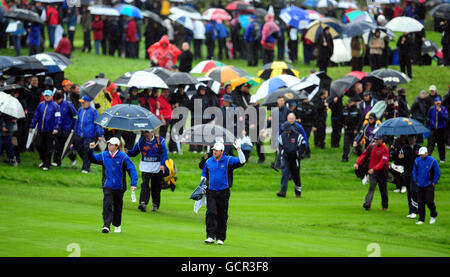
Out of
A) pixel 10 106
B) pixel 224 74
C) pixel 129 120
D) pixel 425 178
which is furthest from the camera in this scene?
pixel 224 74

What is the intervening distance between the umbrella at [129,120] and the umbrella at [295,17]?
2264 cm

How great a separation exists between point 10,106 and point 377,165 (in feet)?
34.1

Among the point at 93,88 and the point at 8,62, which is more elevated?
the point at 8,62

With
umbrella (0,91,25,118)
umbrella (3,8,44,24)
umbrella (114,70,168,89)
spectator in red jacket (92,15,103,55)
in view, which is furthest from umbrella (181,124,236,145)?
spectator in red jacket (92,15,103,55)

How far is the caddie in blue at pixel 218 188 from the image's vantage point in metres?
17.5

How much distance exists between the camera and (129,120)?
21.1m

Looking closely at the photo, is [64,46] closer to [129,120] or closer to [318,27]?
[318,27]

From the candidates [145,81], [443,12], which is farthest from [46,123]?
[443,12]

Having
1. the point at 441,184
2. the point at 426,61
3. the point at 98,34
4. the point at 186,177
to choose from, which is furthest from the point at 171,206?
the point at 426,61

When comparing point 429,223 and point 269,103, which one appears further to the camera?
point 269,103

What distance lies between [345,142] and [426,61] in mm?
15342

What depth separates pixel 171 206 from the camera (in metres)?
23.4

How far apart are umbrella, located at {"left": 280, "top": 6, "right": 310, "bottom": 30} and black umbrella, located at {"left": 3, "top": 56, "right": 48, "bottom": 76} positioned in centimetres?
1676
